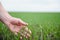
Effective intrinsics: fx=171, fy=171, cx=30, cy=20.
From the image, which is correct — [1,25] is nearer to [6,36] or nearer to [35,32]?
[6,36]

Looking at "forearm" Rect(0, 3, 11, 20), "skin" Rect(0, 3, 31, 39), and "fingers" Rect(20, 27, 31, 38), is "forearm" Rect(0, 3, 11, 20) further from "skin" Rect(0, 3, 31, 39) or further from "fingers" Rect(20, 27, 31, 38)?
"fingers" Rect(20, 27, 31, 38)

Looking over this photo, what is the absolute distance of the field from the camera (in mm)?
1342

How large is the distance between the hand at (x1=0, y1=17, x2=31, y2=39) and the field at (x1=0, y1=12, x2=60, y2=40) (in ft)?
0.10

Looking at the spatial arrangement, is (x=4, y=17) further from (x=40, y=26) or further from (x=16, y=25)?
(x=40, y=26)

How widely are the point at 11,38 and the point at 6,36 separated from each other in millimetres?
44

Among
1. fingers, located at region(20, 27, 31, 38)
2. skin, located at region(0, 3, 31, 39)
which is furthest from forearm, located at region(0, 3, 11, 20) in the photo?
fingers, located at region(20, 27, 31, 38)

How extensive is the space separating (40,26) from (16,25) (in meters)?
0.19

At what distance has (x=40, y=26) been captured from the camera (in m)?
1.38

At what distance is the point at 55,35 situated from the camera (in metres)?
1.38

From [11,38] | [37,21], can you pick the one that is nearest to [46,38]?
[37,21]
